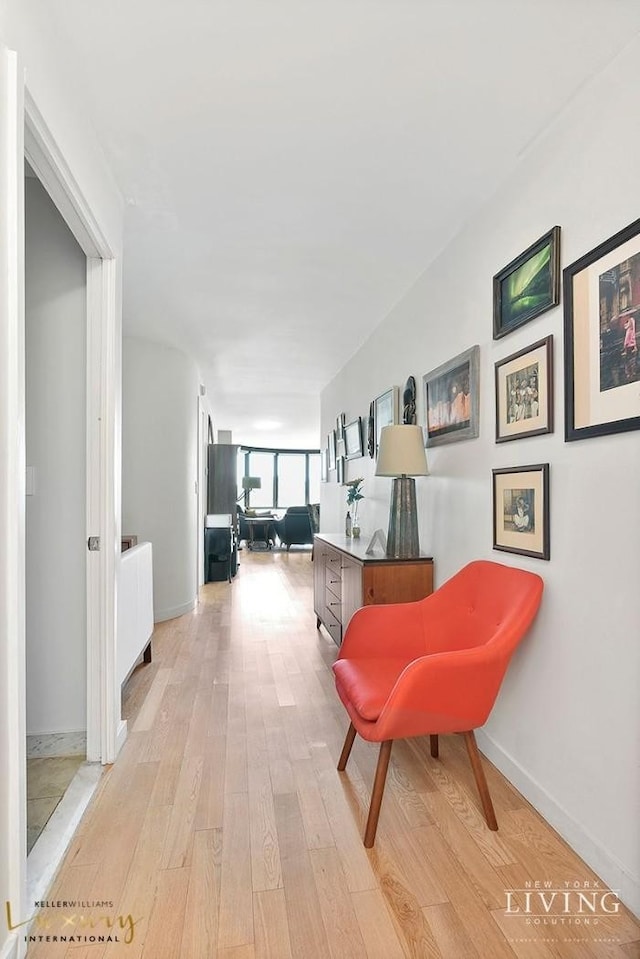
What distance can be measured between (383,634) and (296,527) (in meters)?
7.68

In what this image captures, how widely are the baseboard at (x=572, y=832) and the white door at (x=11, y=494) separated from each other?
1500 millimetres

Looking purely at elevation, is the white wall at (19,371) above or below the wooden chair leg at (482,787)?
above

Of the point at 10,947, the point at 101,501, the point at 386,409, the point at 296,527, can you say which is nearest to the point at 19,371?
the point at 101,501

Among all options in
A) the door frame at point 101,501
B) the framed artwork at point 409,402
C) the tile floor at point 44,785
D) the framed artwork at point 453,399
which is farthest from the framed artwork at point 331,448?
the tile floor at point 44,785

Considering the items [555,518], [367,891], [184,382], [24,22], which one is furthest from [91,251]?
[184,382]

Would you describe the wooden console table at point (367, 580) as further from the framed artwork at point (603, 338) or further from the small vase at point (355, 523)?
the framed artwork at point (603, 338)

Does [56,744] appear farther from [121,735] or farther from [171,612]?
[171,612]

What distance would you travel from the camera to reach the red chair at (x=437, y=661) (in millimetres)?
1652

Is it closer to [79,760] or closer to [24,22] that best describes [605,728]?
[79,760]

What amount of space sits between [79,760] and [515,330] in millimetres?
2580

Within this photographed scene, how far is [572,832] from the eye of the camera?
166 cm

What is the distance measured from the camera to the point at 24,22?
1.31 m

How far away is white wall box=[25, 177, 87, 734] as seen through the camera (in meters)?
2.26

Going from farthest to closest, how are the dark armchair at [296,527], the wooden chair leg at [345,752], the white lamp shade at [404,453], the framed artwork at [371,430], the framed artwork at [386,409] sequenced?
1. the dark armchair at [296,527]
2. the framed artwork at [371,430]
3. the framed artwork at [386,409]
4. the white lamp shade at [404,453]
5. the wooden chair leg at [345,752]
